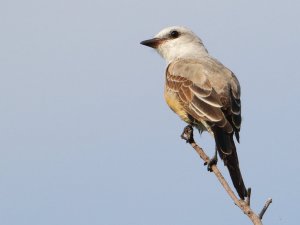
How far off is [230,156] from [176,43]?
114 inches

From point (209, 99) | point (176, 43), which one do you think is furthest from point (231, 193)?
point (176, 43)

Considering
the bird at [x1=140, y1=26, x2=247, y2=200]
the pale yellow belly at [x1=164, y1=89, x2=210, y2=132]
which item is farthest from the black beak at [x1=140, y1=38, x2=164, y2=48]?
the pale yellow belly at [x1=164, y1=89, x2=210, y2=132]

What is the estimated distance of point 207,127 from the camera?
6.70 metres

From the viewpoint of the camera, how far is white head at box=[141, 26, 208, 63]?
857 centimetres

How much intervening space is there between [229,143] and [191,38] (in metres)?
2.81

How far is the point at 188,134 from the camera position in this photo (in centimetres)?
623

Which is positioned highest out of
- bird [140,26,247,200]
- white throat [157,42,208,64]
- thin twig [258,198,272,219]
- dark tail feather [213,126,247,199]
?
white throat [157,42,208,64]

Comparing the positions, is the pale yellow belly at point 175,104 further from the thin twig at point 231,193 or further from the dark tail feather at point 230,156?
the thin twig at point 231,193

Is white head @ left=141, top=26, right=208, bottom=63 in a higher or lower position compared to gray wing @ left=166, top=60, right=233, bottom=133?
higher

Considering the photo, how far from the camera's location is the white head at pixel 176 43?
28.1 feet

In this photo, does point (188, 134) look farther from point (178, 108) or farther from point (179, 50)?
point (179, 50)

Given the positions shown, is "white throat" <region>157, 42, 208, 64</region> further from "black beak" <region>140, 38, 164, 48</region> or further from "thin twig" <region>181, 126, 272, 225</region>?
"thin twig" <region>181, 126, 272, 225</region>

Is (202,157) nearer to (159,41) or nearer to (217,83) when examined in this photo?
(217,83)

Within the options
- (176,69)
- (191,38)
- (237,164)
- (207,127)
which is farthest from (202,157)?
(191,38)
